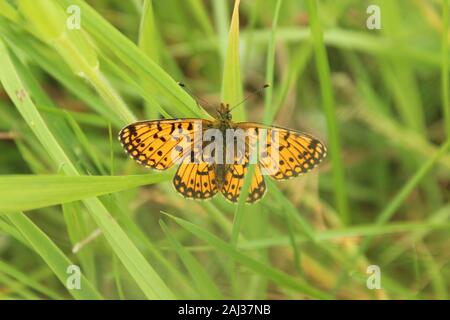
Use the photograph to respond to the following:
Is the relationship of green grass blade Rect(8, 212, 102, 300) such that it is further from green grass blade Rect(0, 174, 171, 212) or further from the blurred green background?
green grass blade Rect(0, 174, 171, 212)

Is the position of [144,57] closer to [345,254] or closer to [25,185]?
[25,185]

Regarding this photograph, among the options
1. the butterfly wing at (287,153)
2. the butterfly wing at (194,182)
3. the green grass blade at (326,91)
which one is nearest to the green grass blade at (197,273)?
the butterfly wing at (194,182)

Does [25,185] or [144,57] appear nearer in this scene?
[25,185]

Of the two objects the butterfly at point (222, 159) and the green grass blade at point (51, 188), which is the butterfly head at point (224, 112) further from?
the green grass blade at point (51, 188)

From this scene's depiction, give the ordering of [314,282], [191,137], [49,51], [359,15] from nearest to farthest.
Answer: [191,137]
[49,51]
[314,282]
[359,15]

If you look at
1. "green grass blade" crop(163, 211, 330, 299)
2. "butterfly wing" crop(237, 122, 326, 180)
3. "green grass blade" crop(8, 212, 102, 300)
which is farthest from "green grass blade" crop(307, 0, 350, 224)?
"green grass blade" crop(8, 212, 102, 300)
